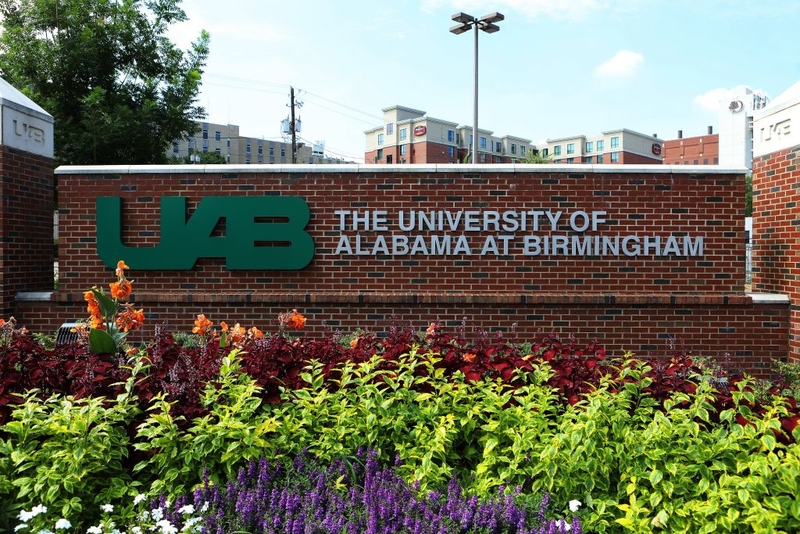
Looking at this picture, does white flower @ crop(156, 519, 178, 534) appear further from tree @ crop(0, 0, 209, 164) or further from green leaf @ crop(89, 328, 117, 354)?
tree @ crop(0, 0, 209, 164)

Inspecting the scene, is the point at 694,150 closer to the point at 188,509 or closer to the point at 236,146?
the point at 236,146

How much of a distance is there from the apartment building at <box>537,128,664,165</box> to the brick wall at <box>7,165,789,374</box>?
101 meters

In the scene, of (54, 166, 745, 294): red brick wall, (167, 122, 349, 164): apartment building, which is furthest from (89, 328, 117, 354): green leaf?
(167, 122, 349, 164): apartment building

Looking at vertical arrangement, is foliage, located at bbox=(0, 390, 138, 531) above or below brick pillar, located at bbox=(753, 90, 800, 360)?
below

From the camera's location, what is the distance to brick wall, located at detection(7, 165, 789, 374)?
8633 millimetres

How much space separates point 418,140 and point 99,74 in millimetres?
78763

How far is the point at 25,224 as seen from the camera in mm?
9312

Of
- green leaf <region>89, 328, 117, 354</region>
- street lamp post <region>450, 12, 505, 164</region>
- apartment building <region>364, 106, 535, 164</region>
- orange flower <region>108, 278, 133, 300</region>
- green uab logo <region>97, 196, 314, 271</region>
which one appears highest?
apartment building <region>364, 106, 535, 164</region>

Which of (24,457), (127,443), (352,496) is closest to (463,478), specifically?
(352,496)

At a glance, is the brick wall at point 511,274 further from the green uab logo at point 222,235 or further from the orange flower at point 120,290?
the orange flower at point 120,290

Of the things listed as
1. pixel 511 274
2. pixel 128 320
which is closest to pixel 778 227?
pixel 511 274

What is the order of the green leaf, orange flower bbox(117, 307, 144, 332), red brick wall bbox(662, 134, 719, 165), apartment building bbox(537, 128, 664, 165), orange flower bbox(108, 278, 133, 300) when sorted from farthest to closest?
red brick wall bbox(662, 134, 719, 165)
apartment building bbox(537, 128, 664, 165)
orange flower bbox(117, 307, 144, 332)
orange flower bbox(108, 278, 133, 300)
the green leaf

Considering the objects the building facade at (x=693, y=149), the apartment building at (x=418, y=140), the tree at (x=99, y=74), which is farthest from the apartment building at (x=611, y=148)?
the tree at (x=99, y=74)

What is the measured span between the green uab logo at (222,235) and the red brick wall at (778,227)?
231 inches
